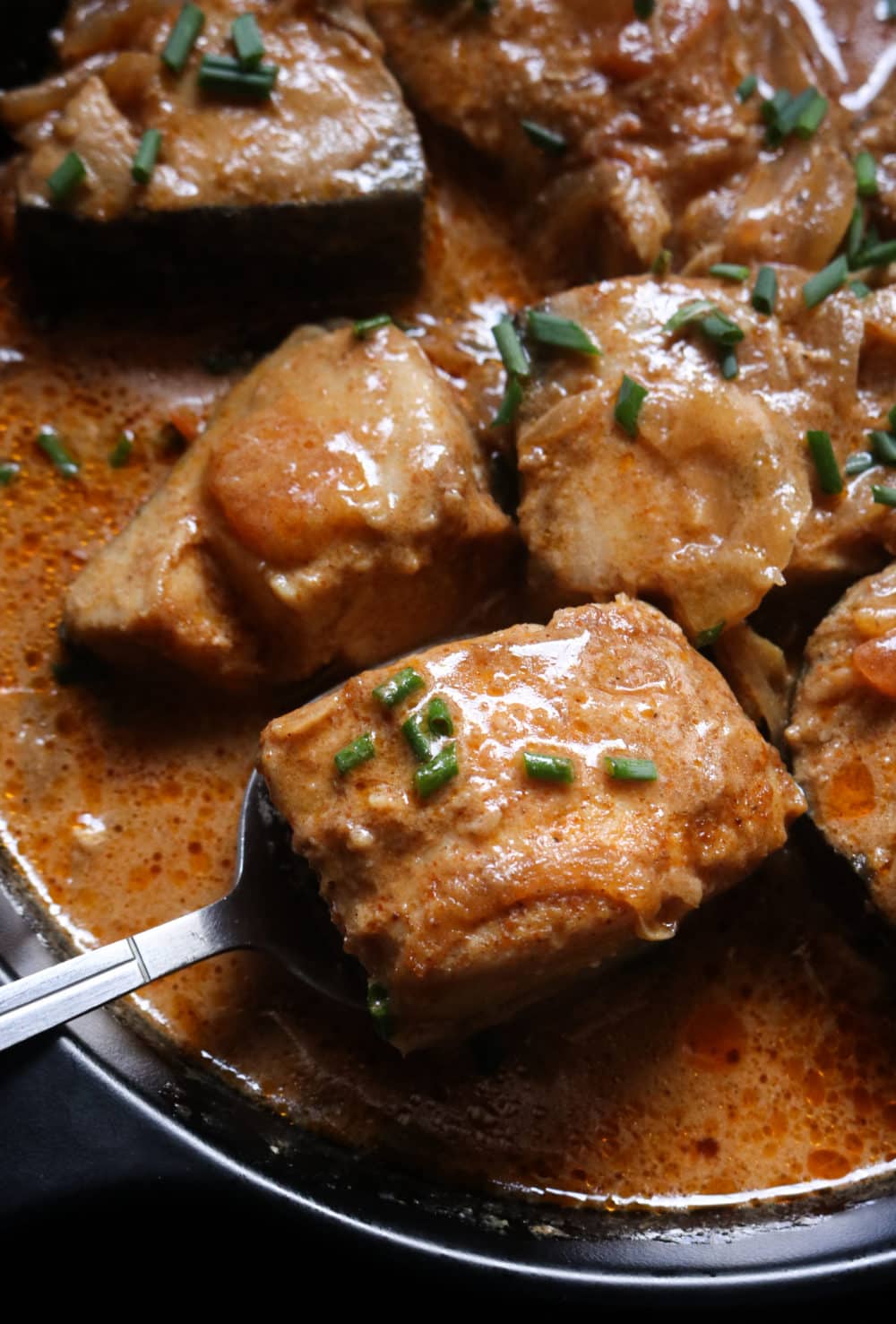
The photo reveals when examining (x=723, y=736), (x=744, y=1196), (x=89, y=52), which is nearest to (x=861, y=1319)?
(x=744, y=1196)

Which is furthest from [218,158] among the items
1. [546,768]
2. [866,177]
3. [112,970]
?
[112,970]

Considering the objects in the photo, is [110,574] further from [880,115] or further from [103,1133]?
[880,115]

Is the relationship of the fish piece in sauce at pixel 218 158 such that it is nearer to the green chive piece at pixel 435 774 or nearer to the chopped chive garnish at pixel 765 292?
the chopped chive garnish at pixel 765 292

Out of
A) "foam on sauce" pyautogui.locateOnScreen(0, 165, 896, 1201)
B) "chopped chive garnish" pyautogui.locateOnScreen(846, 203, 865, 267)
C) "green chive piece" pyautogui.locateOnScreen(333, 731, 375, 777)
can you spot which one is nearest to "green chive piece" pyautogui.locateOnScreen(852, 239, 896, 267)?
"chopped chive garnish" pyautogui.locateOnScreen(846, 203, 865, 267)

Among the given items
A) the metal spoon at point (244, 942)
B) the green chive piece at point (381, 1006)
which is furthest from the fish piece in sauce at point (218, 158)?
the green chive piece at point (381, 1006)

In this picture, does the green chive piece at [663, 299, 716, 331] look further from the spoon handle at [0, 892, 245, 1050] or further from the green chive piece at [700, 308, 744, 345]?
the spoon handle at [0, 892, 245, 1050]
